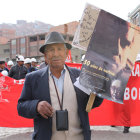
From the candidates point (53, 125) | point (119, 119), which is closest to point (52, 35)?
point (53, 125)

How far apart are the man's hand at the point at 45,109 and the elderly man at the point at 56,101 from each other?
2.1 inches

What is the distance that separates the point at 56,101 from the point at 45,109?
0.19 metres

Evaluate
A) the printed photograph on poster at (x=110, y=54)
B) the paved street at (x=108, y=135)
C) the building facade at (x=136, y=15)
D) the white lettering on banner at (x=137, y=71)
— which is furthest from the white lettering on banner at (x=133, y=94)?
the building facade at (x=136, y=15)

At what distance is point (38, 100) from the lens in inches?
77.3

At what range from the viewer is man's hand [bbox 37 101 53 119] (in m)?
1.86

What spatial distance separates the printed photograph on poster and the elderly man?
276 mm

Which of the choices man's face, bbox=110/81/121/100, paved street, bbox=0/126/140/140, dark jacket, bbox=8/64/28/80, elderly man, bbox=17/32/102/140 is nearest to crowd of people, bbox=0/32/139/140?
elderly man, bbox=17/32/102/140

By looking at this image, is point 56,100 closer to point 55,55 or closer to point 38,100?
point 38,100

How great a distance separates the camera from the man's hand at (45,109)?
186cm

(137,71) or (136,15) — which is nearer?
(137,71)

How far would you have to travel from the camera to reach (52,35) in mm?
2098

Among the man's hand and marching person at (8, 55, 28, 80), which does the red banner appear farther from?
the man's hand

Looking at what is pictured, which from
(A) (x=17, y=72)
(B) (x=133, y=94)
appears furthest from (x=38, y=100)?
(A) (x=17, y=72)

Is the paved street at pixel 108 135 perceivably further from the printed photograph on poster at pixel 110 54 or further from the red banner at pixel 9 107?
the printed photograph on poster at pixel 110 54
